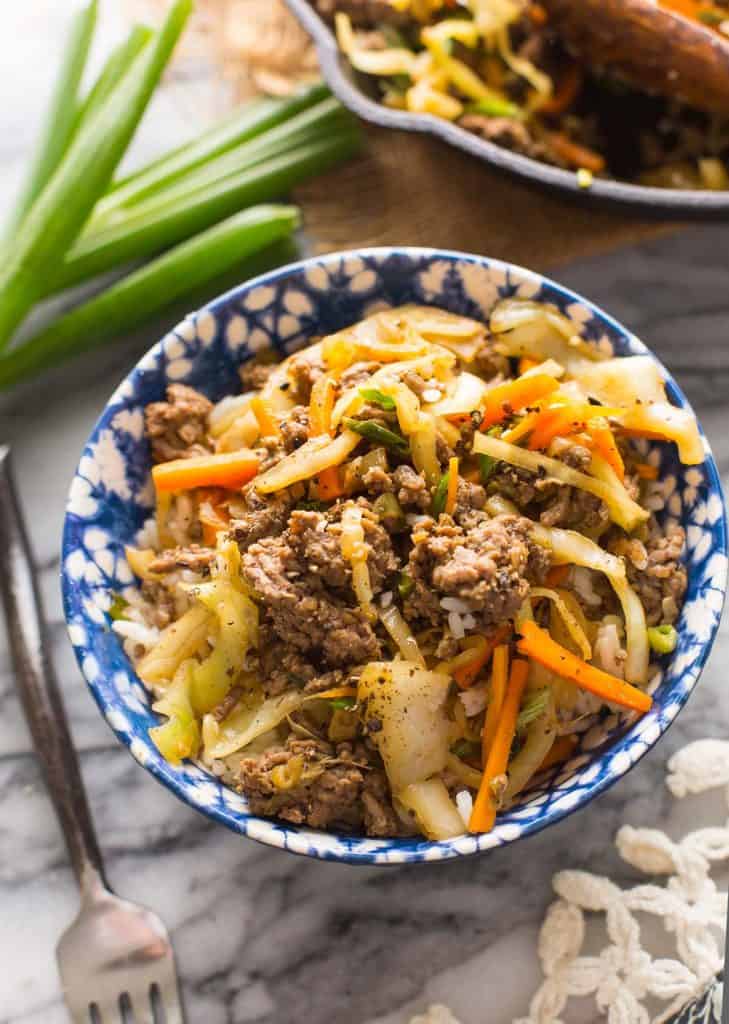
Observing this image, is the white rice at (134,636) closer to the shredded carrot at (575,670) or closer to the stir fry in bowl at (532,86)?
the shredded carrot at (575,670)

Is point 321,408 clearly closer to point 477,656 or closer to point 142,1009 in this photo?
point 477,656

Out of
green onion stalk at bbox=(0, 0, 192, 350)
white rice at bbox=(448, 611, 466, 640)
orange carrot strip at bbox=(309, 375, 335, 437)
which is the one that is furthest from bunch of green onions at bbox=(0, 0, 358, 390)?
white rice at bbox=(448, 611, 466, 640)

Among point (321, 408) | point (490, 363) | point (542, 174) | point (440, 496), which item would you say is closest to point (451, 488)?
point (440, 496)

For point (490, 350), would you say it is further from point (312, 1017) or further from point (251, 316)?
point (312, 1017)

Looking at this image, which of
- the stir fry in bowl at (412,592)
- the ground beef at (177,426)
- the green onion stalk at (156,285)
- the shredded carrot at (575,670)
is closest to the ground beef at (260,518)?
the stir fry in bowl at (412,592)

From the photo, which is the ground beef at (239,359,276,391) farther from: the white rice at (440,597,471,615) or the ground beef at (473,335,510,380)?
the white rice at (440,597,471,615)

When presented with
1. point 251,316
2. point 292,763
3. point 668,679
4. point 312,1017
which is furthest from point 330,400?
point 312,1017
